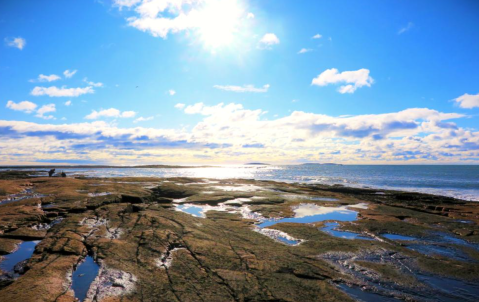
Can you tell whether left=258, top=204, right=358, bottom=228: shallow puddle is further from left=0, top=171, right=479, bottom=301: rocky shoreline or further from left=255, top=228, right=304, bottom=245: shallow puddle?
left=255, top=228, right=304, bottom=245: shallow puddle

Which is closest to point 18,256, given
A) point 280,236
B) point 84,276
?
point 84,276

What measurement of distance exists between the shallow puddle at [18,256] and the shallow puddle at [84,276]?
8.56ft

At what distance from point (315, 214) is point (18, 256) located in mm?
23816

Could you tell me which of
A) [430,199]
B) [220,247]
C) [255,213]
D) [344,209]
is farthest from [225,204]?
[430,199]

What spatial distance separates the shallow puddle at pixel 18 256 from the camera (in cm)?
1038

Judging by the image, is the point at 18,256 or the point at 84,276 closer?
the point at 84,276

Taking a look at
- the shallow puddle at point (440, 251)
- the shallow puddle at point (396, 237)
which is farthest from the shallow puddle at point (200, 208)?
the shallow puddle at point (440, 251)

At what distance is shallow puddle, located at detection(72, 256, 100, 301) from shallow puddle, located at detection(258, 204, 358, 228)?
12.8 meters

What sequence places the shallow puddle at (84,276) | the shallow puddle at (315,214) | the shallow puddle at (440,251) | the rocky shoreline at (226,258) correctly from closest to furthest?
the shallow puddle at (84,276), the rocky shoreline at (226,258), the shallow puddle at (440,251), the shallow puddle at (315,214)

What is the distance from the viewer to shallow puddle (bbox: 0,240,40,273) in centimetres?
1038

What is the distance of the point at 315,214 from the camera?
26547 mm

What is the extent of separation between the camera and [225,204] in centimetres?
3080

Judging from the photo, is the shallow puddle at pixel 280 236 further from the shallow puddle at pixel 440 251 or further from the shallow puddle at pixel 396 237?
the shallow puddle at pixel 440 251

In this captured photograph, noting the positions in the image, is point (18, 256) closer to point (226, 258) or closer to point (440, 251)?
point (226, 258)
